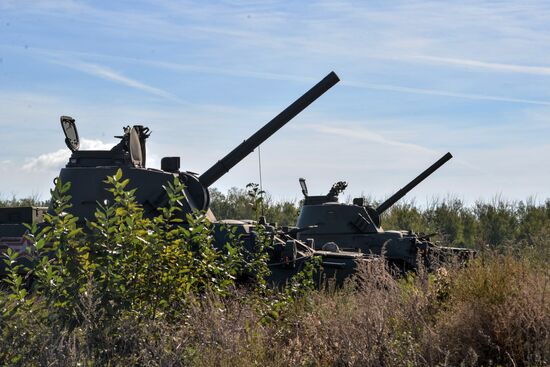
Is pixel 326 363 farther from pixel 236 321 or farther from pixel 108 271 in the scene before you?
pixel 108 271

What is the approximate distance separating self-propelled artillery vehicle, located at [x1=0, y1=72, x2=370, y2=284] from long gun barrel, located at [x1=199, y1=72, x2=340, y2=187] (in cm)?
2

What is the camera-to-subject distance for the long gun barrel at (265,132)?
1384 cm

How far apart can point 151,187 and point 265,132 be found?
2.63m

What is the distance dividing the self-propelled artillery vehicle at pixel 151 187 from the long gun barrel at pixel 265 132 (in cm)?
2

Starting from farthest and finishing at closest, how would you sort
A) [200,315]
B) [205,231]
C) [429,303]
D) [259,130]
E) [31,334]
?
[259,130] < [429,303] < [205,231] < [200,315] < [31,334]

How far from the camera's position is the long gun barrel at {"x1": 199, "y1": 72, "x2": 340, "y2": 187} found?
13.8 m

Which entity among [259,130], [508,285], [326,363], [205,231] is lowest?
[326,363]

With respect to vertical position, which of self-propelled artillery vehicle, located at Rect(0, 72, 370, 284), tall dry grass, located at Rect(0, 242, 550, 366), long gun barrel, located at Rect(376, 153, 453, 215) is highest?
long gun barrel, located at Rect(376, 153, 453, 215)

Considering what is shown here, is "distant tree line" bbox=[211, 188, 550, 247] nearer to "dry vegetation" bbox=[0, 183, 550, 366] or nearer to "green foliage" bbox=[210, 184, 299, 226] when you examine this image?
"green foliage" bbox=[210, 184, 299, 226]

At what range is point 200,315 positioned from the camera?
766 cm

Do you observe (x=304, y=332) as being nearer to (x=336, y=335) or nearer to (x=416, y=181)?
(x=336, y=335)

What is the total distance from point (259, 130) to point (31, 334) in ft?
25.2

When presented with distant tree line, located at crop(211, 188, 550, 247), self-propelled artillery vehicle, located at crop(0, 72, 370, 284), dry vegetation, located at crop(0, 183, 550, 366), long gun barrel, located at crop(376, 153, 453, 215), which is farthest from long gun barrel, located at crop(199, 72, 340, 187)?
distant tree line, located at crop(211, 188, 550, 247)

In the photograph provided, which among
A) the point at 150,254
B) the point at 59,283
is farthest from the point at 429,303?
the point at 59,283
